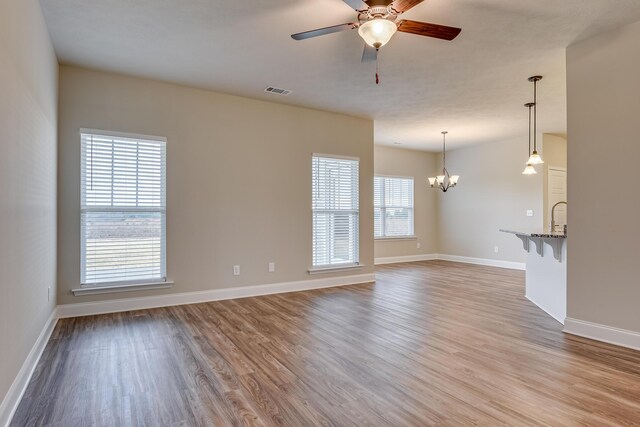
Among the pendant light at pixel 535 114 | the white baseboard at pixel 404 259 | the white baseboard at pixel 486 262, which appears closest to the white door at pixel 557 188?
the white baseboard at pixel 486 262

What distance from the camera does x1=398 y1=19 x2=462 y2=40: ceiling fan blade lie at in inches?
97.4

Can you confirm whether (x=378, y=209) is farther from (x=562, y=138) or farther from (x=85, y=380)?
(x=85, y=380)

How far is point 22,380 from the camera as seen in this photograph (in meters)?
2.30

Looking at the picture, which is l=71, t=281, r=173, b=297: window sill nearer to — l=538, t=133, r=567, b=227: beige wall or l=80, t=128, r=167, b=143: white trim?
l=80, t=128, r=167, b=143: white trim

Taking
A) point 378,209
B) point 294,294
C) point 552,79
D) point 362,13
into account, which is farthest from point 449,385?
point 378,209

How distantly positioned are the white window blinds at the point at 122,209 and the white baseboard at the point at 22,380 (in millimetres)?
908

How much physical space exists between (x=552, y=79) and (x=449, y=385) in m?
3.85

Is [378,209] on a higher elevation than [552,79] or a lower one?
lower

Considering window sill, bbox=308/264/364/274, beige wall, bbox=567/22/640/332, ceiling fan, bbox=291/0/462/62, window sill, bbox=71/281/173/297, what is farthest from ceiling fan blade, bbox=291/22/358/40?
window sill, bbox=308/264/364/274

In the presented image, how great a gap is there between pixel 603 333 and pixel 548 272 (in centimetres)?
111

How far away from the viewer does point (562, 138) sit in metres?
7.45

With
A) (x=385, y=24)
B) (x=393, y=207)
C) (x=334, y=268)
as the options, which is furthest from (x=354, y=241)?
(x=385, y=24)

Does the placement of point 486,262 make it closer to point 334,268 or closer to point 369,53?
point 334,268

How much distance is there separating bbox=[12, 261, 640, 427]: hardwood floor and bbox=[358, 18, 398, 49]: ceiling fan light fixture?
237cm
